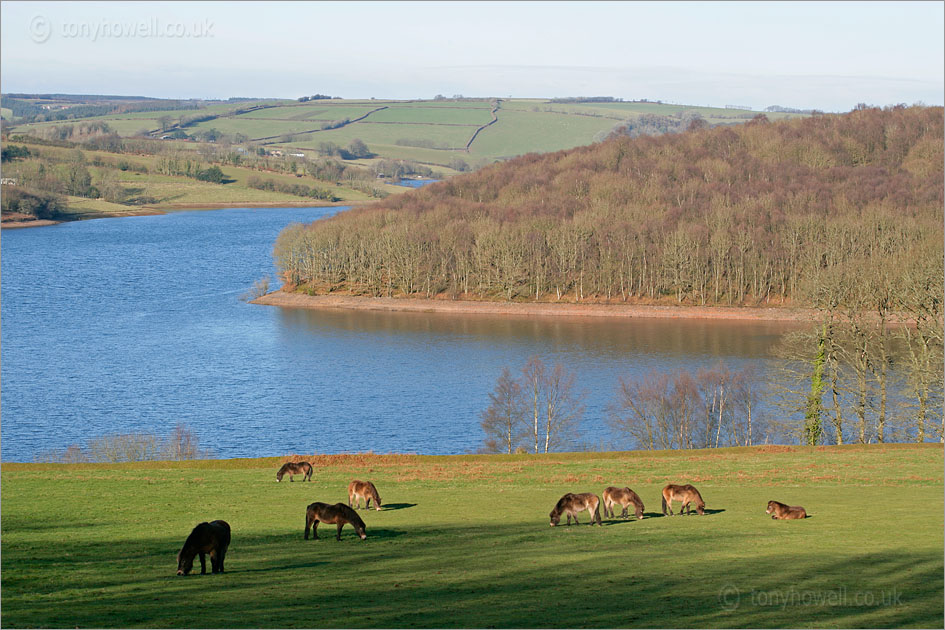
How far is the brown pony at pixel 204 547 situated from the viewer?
1434 centimetres

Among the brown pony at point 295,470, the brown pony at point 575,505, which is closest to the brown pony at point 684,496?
the brown pony at point 575,505

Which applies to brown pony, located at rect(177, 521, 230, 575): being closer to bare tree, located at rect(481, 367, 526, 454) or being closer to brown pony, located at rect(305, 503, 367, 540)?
brown pony, located at rect(305, 503, 367, 540)

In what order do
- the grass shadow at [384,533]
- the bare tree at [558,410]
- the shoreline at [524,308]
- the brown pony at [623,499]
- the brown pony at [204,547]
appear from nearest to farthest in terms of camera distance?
the brown pony at [204,547]
the grass shadow at [384,533]
the brown pony at [623,499]
the bare tree at [558,410]
the shoreline at [524,308]

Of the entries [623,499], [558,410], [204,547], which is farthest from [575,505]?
[558,410]

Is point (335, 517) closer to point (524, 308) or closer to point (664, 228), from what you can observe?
point (524, 308)

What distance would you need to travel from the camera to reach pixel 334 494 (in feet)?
75.6

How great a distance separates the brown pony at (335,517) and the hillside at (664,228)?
241ft

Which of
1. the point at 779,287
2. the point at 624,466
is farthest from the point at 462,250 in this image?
the point at 624,466

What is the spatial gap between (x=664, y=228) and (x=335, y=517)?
94.2 metres

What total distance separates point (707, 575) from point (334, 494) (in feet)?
36.1

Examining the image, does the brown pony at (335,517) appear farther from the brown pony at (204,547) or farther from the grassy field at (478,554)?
the brown pony at (204,547)

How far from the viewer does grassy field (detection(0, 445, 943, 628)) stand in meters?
12.5

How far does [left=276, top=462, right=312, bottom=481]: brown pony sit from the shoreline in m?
70.5

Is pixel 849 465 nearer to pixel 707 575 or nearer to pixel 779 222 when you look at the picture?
pixel 707 575
